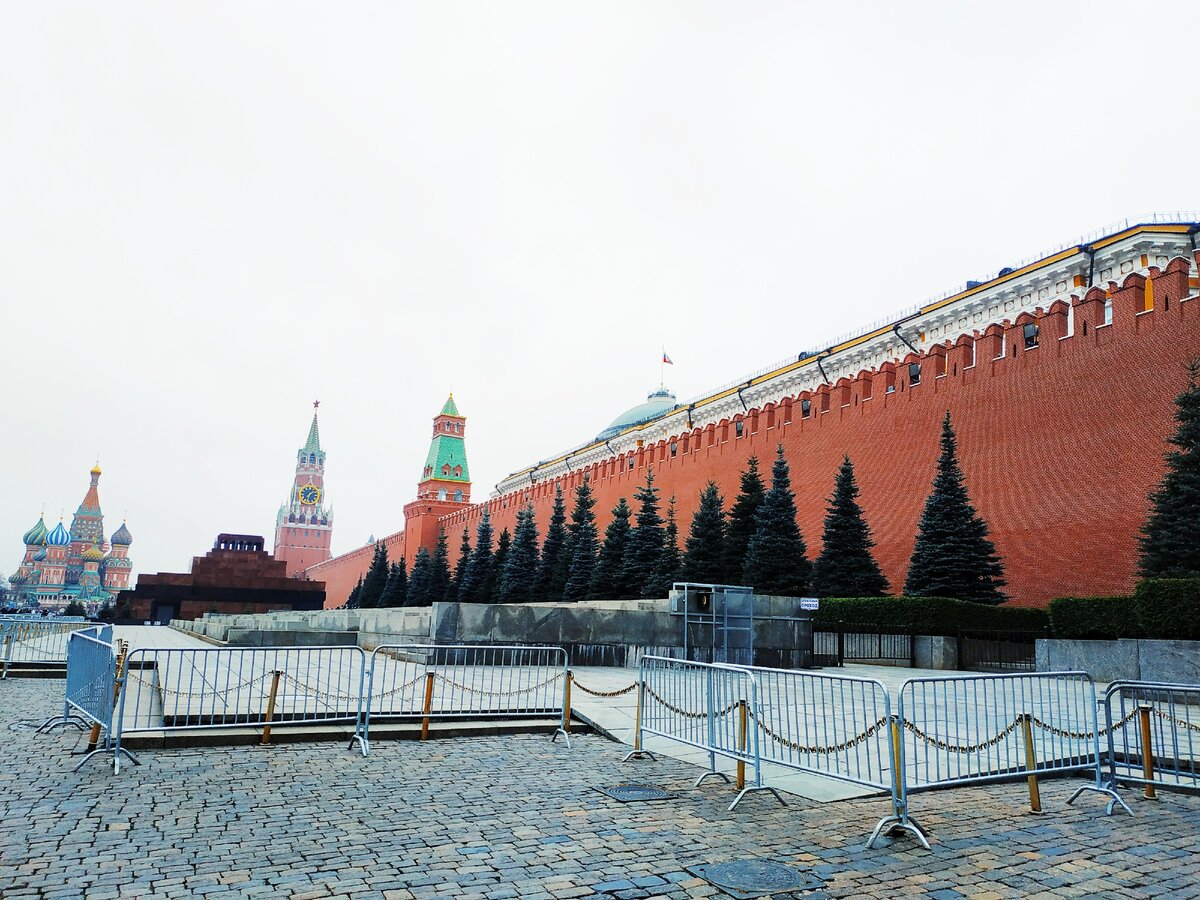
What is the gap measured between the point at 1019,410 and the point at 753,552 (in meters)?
7.33

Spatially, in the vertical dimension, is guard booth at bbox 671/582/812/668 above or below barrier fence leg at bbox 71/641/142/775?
above

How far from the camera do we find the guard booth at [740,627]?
13.1 metres

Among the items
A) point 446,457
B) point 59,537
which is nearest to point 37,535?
point 59,537

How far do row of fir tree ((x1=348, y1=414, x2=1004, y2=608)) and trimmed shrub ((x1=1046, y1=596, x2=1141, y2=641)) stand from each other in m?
5.23

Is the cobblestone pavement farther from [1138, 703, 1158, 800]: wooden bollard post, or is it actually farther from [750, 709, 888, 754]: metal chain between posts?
[750, 709, 888, 754]: metal chain between posts

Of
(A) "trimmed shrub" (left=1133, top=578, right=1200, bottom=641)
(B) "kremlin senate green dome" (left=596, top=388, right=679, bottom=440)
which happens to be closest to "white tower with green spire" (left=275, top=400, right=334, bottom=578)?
(B) "kremlin senate green dome" (left=596, top=388, right=679, bottom=440)

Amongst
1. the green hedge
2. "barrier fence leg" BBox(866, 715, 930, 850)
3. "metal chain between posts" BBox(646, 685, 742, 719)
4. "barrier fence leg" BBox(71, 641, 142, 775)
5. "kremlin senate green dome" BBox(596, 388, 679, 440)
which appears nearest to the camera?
"barrier fence leg" BBox(866, 715, 930, 850)

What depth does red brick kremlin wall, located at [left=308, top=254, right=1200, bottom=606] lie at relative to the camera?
16.8m

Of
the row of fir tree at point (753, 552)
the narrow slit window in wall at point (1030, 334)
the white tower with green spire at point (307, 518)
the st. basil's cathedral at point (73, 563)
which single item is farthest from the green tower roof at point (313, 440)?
the narrow slit window in wall at point (1030, 334)

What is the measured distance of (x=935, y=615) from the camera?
15.2 m

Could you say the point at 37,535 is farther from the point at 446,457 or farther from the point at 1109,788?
the point at 1109,788

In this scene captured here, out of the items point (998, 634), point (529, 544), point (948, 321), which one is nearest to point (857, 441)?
point (948, 321)

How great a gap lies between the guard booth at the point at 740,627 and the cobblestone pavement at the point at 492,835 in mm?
7110

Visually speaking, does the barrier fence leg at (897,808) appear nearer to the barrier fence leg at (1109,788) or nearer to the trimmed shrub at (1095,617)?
the barrier fence leg at (1109,788)
